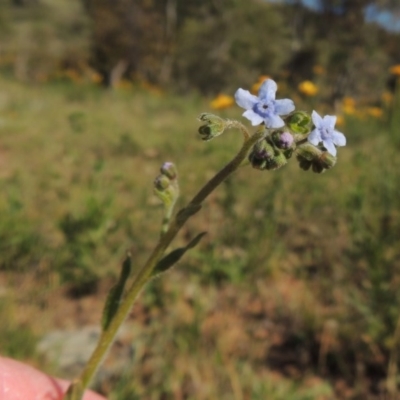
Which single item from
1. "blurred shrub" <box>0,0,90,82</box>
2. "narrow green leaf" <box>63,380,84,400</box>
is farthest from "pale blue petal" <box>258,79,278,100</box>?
"blurred shrub" <box>0,0,90,82</box>

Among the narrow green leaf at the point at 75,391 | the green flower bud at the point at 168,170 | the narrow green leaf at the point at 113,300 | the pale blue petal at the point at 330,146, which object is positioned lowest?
the narrow green leaf at the point at 75,391

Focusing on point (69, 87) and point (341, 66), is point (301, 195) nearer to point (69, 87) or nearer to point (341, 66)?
point (341, 66)

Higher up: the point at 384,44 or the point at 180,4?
the point at 180,4

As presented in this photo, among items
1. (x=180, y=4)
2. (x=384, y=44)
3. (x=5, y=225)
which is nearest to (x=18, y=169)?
(x=5, y=225)

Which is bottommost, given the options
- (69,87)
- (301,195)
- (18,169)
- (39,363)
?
(39,363)

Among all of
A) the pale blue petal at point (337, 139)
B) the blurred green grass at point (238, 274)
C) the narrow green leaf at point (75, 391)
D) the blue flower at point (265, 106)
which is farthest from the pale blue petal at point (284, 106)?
the blurred green grass at point (238, 274)

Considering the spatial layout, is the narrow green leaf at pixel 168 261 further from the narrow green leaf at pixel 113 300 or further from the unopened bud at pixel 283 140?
the unopened bud at pixel 283 140
